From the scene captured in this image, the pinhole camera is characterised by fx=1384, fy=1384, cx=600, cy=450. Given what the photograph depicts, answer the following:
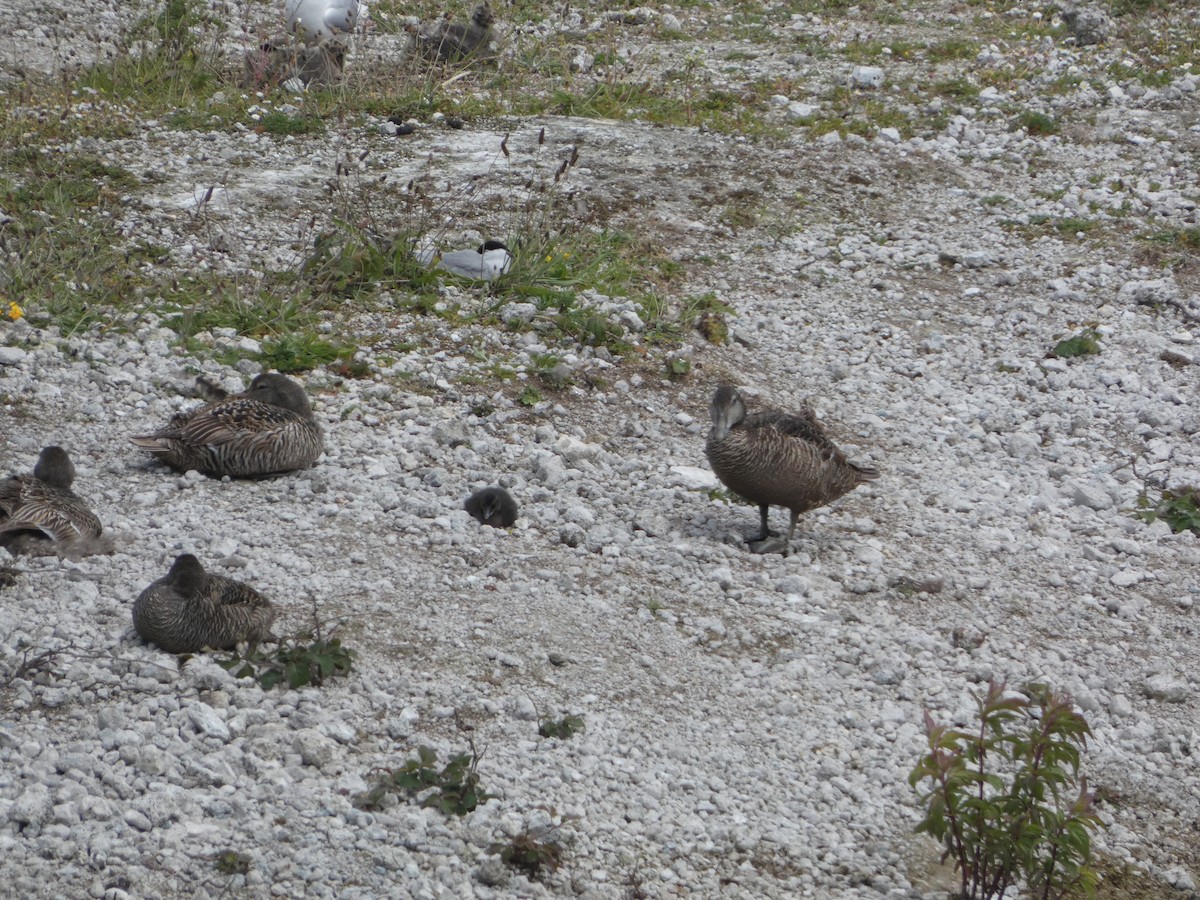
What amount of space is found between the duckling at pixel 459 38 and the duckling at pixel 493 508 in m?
9.89

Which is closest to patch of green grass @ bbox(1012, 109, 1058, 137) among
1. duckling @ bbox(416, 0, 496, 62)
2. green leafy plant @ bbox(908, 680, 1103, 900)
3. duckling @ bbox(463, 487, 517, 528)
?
duckling @ bbox(416, 0, 496, 62)

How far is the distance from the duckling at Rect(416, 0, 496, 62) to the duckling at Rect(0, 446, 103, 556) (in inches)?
422

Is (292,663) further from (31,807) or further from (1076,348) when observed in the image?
(1076,348)

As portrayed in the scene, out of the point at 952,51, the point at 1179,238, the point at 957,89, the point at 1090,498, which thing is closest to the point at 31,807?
the point at 1090,498

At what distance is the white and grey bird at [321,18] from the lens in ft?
51.8

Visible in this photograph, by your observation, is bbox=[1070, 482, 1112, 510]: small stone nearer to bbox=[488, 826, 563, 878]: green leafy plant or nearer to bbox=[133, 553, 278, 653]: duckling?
bbox=[488, 826, 563, 878]: green leafy plant

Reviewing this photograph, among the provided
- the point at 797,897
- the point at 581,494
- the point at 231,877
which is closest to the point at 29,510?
the point at 231,877

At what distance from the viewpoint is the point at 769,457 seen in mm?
7676

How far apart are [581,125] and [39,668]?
1082 centimetres

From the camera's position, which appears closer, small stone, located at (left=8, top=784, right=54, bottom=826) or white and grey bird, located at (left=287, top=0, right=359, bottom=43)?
small stone, located at (left=8, top=784, right=54, bottom=826)

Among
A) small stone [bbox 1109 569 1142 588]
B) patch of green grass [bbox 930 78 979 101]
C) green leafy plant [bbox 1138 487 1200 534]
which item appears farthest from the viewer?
patch of green grass [bbox 930 78 979 101]

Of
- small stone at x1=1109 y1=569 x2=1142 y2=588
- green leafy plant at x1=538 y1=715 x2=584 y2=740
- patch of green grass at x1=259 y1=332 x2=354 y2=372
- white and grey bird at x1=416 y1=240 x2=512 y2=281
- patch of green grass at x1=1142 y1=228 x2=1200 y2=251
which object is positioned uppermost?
patch of green grass at x1=1142 y1=228 x2=1200 y2=251

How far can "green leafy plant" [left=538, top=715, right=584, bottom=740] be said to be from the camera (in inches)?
232

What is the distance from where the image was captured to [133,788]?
5.02m
